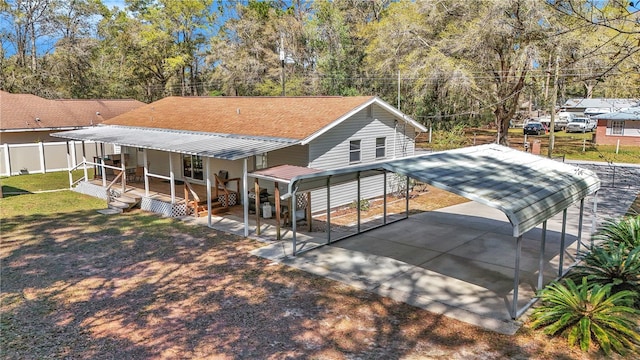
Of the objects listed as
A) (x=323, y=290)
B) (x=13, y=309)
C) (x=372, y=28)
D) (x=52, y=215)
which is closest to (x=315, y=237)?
(x=323, y=290)

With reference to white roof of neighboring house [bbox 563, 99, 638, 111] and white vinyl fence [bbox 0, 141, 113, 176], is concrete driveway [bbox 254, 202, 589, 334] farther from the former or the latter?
white vinyl fence [bbox 0, 141, 113, 176]

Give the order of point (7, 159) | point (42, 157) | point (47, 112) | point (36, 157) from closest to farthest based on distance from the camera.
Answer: point (7, 159) < point (36, 157) < point (42, 157) < point (47, 112)

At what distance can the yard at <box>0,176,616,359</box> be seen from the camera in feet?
22.7

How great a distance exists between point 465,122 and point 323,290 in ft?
128

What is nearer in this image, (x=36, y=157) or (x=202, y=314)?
(x=202, y=314)

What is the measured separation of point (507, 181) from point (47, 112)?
1053 inches

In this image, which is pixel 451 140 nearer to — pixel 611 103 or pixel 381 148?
pixel 611 103

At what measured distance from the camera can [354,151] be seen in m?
17.1

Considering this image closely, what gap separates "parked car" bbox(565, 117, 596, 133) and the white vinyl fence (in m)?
45.8

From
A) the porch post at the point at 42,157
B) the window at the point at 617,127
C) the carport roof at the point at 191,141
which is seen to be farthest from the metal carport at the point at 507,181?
the window at the point at 617,127

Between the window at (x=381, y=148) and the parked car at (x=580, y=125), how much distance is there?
1490 inches

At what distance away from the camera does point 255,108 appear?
18.9m

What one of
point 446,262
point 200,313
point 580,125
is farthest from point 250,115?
point 580,125

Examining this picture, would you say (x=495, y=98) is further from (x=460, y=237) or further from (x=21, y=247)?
(x=21, y=247)
